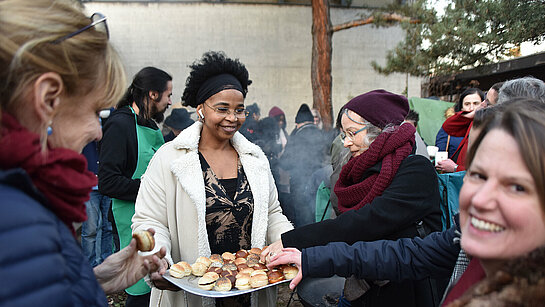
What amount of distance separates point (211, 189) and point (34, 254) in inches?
61.0

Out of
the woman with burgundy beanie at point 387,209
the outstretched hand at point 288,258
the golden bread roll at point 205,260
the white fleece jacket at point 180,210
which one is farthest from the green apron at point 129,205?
the outstretched hand at point 288,258

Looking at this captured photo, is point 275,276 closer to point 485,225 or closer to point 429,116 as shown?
point 485,225

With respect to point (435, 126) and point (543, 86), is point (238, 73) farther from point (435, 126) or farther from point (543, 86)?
point (435, 126)

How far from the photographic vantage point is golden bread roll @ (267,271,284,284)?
5.98ft

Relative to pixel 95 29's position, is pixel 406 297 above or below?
below

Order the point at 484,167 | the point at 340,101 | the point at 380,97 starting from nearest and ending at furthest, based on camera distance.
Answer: the point at 484,167, the point at 380,97, the point at 340,101

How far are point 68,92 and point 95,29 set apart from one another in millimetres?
202

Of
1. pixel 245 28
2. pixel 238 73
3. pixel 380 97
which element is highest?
pixel 245 28

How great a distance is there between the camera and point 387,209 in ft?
6.51

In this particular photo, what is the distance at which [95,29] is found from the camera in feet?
3.20

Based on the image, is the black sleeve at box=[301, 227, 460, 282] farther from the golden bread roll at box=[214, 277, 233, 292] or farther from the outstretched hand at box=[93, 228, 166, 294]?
the outstretched hand at box=[93, 228, 166, 294]

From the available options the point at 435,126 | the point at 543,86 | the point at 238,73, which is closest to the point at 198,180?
the point at 238,73

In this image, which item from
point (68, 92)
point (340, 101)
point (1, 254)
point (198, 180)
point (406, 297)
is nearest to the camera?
point (1, 254)

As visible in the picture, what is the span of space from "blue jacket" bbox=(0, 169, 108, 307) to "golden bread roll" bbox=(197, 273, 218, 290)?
101 cm
